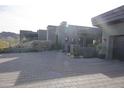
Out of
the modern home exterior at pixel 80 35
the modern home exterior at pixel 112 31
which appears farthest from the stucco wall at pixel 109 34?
the modern home exterior at pixel 80 35

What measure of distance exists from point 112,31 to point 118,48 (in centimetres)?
124

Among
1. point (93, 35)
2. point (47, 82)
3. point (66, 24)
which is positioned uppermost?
point (66, 24)

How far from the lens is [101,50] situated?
12.0m

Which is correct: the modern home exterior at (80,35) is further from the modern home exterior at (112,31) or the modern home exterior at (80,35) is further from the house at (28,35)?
the house at (28,35)

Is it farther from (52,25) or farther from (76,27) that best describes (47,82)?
(52,25)

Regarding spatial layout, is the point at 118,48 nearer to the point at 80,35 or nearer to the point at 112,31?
the point at 112,31

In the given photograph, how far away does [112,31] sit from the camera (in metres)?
10.4

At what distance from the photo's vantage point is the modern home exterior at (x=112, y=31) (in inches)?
373

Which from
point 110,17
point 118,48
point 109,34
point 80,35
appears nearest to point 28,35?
point 80,35

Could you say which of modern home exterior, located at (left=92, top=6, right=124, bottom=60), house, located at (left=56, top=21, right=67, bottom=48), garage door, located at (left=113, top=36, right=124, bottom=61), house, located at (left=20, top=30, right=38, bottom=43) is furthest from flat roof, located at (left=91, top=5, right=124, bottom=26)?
house, located at (left=20, top=30, right=38, bottom=43)

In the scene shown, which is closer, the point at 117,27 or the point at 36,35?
the point at 117,27
